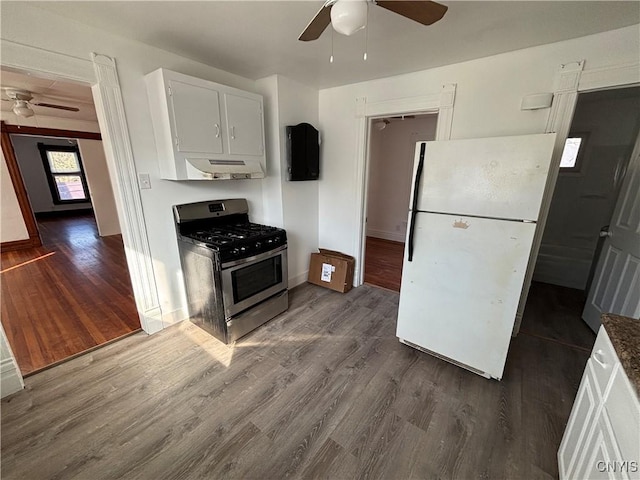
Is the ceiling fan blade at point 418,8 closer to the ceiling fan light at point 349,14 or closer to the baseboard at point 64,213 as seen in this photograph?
the ceiling fan light at point 349,14

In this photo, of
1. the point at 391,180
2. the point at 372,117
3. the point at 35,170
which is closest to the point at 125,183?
the point at 372,117

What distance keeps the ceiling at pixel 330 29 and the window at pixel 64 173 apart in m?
8.57

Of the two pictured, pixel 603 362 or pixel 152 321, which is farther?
pixel 152 321

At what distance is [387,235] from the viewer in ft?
18.5

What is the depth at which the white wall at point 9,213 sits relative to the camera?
4.46 m

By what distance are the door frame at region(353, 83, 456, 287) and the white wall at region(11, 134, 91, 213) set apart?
855 centimetres

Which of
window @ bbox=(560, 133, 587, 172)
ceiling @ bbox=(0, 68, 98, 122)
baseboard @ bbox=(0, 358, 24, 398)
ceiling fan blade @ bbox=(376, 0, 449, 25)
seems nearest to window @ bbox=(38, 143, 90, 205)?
ceiling @ bbox=(0, 68, 98, 122)

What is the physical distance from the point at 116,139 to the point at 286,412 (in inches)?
93.0

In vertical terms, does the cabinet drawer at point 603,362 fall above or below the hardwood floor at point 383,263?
above

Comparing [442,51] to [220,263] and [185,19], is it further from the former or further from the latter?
[220,263]

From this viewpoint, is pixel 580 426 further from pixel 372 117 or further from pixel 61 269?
pixel 61 269

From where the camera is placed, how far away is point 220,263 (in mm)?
2105

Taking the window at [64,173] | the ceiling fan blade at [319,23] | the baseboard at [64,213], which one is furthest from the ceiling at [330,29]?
the baseboard at [64,213]

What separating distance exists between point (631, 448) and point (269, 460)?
58.3 inches
